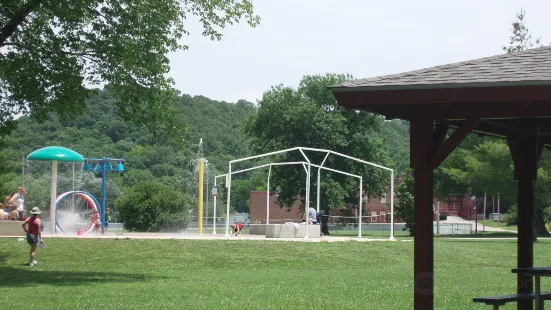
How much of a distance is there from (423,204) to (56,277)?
12.5m

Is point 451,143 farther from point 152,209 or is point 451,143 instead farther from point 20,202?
point 152,209

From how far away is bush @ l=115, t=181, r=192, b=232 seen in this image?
42531 mm

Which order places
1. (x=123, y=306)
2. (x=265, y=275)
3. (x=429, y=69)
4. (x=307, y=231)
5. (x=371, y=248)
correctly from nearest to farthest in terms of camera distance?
1. (x=429, y=69)
2. (x=123, y=306)
3. (x=265, y=275)
4. (x=371, y=248)
5. (x=307, y=231)

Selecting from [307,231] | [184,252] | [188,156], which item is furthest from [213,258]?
[188,156]

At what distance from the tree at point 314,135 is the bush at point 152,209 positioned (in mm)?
24102

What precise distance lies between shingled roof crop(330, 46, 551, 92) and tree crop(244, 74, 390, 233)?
55.6m

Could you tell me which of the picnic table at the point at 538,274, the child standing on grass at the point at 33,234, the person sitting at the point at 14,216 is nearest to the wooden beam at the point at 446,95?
the picnic table at the point at 538,274

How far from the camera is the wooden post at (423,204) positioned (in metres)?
9.46

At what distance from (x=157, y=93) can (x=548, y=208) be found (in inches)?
1711

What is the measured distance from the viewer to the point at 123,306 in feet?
45.9

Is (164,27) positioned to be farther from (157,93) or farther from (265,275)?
(265,275)

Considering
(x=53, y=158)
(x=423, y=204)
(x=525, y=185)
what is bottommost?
(x=423, y=204)

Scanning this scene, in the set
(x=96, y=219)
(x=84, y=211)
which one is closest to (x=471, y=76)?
(x=96, y=219)

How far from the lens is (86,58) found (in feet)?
69.4
